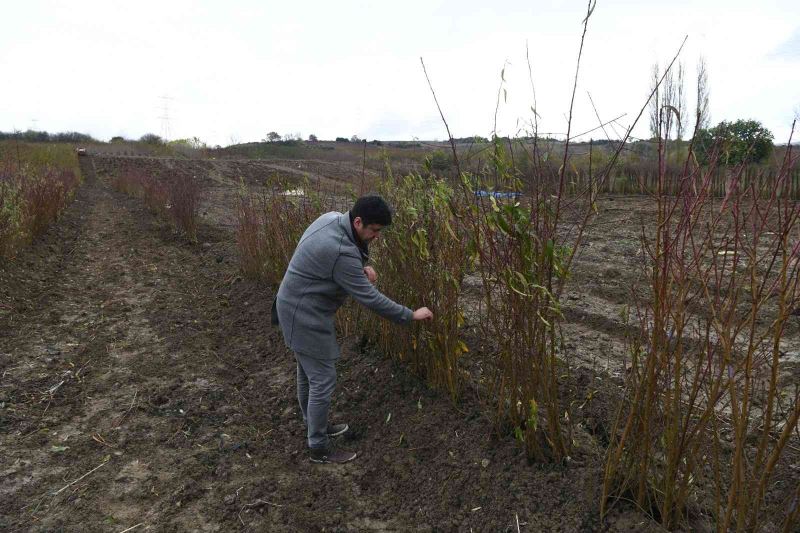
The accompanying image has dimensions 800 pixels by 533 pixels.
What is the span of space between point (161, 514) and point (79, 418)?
1.27m

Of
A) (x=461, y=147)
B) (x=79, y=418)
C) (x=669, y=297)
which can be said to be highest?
(x=461, y=147)

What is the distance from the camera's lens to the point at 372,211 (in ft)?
9.05

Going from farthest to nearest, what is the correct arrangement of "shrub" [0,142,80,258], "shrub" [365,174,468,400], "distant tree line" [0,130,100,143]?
"distant tree line" [0,130,100,143]
"shrub" [0,142,80,258]
"shrub" [365,174,468,400]

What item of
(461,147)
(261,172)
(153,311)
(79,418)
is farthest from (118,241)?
(261,172)

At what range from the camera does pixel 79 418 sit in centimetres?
355

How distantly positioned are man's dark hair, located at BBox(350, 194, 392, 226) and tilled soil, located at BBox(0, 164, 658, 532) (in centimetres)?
113

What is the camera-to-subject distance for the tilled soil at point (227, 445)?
8.35 feet

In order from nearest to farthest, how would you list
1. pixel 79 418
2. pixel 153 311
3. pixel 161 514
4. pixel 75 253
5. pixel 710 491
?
1. pixel 710 491
2. pixel 161 514
3. pixel 79 418
4. pixel 153 311
5. pixel 75 253

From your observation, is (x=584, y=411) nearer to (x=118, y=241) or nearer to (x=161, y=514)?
A: (x=161, y=514)

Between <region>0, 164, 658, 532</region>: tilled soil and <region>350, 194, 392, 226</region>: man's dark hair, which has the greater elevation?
<region>350, 194, 392, 226</region>: man's dark hair

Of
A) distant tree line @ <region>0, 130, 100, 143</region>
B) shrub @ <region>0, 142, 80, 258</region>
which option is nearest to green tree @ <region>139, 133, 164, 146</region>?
distant tree line @ <region>0, 130, 100, 143</region>

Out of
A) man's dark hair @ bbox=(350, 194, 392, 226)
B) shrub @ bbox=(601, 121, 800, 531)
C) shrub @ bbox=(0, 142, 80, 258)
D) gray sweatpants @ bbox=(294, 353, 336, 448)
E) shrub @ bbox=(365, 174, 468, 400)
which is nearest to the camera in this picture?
shrub @ bbox=(601, 121, 800, 531)

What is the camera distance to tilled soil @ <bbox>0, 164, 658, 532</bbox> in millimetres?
2545

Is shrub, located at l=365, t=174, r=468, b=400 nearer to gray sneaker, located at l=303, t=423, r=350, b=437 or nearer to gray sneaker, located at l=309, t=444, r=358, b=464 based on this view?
gray sneaker, located at l=303, t=423, r=350, b=437
